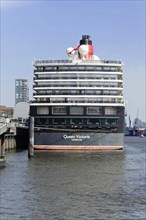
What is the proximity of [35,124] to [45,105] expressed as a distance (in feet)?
12.3

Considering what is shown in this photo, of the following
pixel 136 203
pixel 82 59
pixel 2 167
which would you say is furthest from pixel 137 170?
pixel 82 59

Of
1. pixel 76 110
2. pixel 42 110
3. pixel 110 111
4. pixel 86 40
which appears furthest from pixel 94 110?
pixel 86 40

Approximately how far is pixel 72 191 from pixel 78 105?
45.0m

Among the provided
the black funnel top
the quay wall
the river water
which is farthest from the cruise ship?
the river water

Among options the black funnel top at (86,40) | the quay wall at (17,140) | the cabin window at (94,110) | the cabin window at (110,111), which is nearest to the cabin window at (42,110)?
the cabin window at (94,110)

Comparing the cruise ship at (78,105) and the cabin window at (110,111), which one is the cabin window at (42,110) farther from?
the cabin window at (110,111)

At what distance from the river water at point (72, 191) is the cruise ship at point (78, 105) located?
64.6 feet

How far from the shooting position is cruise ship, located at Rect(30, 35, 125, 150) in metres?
78.6

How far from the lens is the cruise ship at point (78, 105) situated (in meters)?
78.6

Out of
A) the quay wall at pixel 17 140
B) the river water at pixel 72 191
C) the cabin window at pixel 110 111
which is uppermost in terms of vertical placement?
the cabin window at pixel 110 111

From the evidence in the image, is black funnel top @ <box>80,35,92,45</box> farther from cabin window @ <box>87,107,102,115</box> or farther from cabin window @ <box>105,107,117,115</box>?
cabin window @ <box>87,107,102,115</box>

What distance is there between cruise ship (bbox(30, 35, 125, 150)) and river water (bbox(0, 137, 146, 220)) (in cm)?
1970

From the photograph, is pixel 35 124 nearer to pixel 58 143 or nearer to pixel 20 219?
pixel 58 143

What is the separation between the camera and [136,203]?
32344 millimetres
